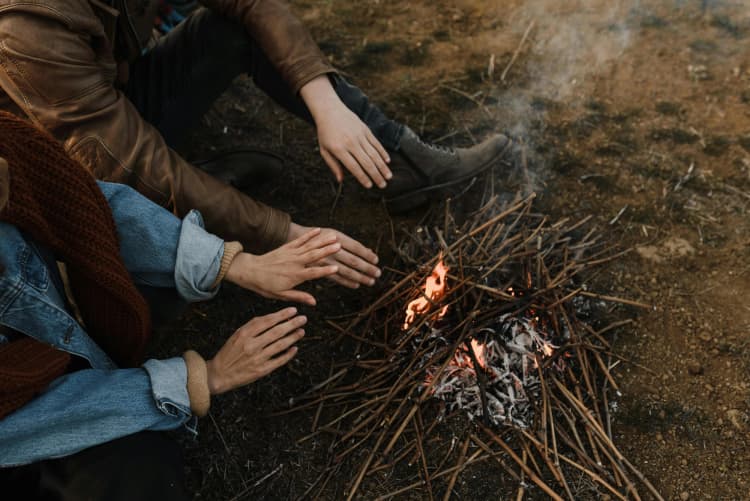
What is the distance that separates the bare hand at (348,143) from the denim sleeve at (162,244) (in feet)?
2.10

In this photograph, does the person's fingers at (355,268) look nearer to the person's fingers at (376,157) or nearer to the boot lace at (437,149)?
the person's fingers at (376,157)

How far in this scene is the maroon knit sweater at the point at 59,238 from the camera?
5.16 ft

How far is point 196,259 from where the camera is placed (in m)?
2.02

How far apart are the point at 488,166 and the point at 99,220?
6.33 ft

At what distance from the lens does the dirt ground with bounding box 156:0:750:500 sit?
7.54 ft

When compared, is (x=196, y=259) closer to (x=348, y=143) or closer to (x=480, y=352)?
(x=348, y=143)

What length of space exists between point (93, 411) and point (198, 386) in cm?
31

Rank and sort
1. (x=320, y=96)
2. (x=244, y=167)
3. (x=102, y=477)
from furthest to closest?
(x=244, y=167) → (x=320, y=96) → (x=102, y=477)

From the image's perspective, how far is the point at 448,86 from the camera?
12.1 feet

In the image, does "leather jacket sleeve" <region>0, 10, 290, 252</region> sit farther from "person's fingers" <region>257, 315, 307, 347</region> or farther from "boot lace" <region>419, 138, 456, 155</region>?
"boot lace" <region>419, 138, 456, 155</region>

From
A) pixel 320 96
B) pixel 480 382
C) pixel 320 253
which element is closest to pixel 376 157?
pixel 320 96

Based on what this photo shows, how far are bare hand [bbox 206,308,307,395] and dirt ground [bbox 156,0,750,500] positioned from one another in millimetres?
544

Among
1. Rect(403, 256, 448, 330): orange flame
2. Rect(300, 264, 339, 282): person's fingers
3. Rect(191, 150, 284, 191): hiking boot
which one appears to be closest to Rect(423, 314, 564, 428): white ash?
Rect(403, 256, 448, 330): orange flame

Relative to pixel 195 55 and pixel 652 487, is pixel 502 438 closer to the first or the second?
pixel 652 487
